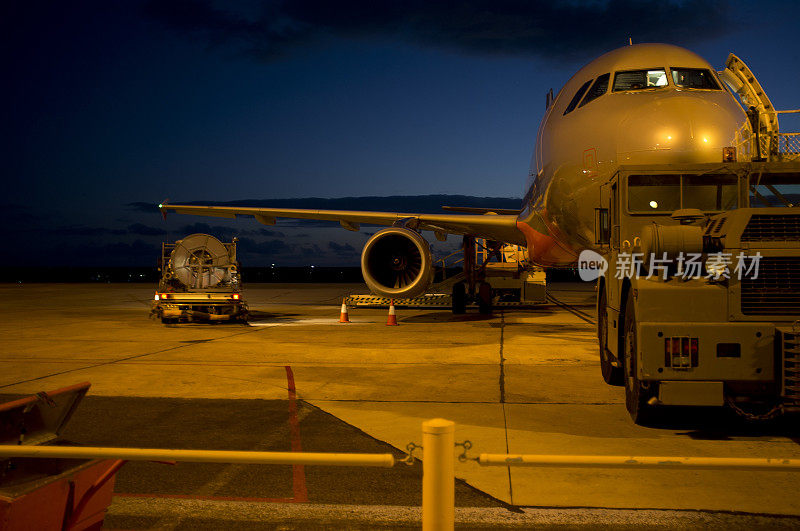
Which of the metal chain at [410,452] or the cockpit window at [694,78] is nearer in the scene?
the metal chain at [410,452]

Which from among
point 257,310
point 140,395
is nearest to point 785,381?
point 140,395

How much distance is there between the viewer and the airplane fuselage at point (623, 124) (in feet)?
28.6

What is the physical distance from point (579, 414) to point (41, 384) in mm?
6437

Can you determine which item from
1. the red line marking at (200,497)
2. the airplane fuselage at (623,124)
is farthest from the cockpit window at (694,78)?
the red line marking at (200,497)

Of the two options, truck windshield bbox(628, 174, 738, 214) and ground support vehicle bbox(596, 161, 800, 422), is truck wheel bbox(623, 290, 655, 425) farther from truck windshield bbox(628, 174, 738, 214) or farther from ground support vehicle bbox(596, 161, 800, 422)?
truck windshield bbox(628, 174, 738, 214)

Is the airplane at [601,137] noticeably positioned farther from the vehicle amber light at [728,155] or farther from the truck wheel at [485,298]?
the truck wheel at [485,298]

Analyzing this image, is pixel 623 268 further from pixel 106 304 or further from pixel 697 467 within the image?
pixel 106 304

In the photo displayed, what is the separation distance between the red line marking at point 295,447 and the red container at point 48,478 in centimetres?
123

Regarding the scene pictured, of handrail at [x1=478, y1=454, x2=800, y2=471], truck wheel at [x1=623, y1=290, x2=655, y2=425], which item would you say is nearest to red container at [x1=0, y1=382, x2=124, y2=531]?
handrail at [x1=478, y1=454, x2=800, y2=471]

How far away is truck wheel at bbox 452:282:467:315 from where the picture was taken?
19016 mm

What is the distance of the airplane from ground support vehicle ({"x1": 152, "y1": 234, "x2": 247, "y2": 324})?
4453 millimetres

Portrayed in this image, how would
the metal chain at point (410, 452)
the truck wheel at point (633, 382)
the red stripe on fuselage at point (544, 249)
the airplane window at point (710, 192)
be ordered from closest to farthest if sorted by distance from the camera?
the metal chain at point (410, 452) < the truck wheel at point (633, 382) < the airplane window at point (710, 192) < the red stripe on fuselage at point (544, 249)

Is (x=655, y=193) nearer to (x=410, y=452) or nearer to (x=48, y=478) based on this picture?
(x=410, y=452)

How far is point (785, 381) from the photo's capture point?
5.22m
